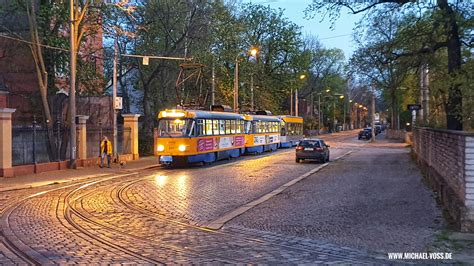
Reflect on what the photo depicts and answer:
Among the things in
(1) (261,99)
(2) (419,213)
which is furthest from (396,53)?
(1) (261,99)

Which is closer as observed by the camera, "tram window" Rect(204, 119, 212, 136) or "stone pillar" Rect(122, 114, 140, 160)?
"tram window" Rect(204, 119, 212, 136)

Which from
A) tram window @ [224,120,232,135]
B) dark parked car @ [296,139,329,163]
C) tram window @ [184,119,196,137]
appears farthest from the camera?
tram window @ [224,120,232,135]

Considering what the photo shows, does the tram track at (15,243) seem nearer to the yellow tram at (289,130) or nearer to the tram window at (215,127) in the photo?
the tram window at (215,127)

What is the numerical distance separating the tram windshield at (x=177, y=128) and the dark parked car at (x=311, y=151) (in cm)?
718

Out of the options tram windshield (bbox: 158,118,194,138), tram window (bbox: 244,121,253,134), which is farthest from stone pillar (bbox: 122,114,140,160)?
tram window (bbox: 244,121,253,134)

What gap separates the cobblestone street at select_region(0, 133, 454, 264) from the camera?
8594 mm

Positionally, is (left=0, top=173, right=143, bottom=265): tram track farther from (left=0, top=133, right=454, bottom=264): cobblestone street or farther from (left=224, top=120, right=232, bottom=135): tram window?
(left=224, top=120, right=232, bottom=135): tram window

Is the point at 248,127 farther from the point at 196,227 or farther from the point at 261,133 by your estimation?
the point at 196,227

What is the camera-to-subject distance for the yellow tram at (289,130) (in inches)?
2122

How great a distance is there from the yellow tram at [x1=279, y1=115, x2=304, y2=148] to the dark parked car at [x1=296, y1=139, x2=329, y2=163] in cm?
2147

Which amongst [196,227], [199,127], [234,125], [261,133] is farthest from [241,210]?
[261,133]

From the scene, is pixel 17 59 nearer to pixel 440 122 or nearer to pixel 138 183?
pixel 138 183

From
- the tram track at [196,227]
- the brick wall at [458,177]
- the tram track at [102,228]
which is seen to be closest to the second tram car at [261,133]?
the tram track at [102,228]

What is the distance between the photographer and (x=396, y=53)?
22.3 metres
